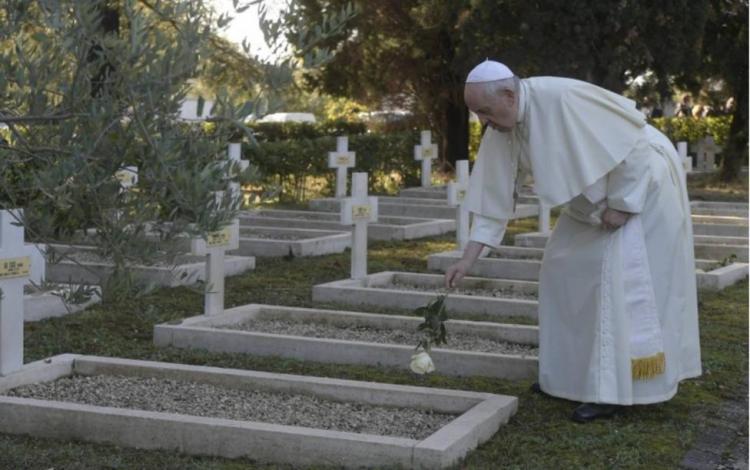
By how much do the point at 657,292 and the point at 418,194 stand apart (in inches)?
507

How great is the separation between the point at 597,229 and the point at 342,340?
2.16m

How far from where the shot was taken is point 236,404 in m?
6.35

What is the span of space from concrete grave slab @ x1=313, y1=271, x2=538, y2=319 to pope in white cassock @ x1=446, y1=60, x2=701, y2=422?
8.92 ft

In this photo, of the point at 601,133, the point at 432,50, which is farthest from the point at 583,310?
the point at 432,50

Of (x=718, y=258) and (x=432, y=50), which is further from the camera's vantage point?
(x=432, y=50)

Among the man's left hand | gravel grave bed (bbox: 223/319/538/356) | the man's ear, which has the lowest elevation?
gravel grave bed (bbox: 223/319/538/356)

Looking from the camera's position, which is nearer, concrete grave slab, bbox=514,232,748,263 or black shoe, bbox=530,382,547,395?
black shoe, bbox=530,382,547,395

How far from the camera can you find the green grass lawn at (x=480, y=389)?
561cm

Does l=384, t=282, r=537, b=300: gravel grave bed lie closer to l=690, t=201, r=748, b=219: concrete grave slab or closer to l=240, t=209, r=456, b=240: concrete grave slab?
l=240, t=209, r=456, b=240: concrete grave slab

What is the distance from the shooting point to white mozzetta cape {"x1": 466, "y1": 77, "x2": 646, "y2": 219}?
6.18m

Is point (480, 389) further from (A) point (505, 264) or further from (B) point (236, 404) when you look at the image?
(A) point (505, 264)

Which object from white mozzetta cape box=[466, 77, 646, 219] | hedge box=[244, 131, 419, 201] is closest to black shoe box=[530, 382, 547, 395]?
white mozzetta cape box=[466, 77, 646, 219]

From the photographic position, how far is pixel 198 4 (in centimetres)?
392

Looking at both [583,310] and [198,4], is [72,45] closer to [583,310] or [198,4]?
[198,4]
